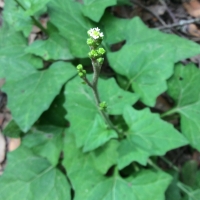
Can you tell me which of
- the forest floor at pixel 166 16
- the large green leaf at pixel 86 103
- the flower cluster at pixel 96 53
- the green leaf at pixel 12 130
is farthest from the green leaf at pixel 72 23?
the flower cluster at pixel 96 53

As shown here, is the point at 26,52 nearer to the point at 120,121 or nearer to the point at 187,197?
the point at 120,121

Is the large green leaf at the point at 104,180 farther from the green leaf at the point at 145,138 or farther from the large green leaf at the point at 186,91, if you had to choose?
the large green leaf at the point at 186,91

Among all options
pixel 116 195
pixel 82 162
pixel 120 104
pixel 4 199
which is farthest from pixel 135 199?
pixel 4 199

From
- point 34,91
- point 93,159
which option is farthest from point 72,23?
point 93,159

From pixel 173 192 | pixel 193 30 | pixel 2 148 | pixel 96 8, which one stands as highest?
pixel 96 8

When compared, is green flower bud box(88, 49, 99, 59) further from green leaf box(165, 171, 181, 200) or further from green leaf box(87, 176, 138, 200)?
green leaf box(165, 171, 181, 200)

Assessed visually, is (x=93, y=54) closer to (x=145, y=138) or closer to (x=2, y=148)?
(x=145, y=138)

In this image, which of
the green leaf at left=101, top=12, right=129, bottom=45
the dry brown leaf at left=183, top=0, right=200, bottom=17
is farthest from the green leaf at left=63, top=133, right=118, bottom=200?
the dry brown leaf at left=183, top=0, right=200, bottom=17
